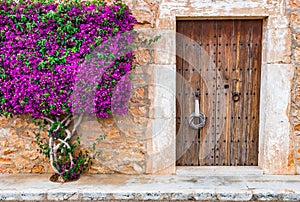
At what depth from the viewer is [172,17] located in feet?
12.1

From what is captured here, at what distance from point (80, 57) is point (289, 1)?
2.48 meters

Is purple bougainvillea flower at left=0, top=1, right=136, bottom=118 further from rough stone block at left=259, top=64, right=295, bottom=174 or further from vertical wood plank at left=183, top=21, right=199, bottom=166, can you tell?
rough stone block at left=259, top=64, right=295, bottom=174

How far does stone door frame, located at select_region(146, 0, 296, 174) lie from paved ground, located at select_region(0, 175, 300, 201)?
0.31 m

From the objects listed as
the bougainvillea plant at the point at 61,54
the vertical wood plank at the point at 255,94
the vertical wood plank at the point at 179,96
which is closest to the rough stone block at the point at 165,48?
the vertical wood plank at the point at 179,96

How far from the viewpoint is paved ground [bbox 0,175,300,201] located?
11.0ft

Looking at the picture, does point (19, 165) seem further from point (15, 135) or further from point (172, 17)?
point (172, 17)

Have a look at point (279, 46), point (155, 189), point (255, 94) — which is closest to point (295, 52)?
point (279, 46)

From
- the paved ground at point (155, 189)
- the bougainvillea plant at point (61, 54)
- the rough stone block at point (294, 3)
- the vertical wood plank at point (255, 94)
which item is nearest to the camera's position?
the paved ground at point (155, 189)

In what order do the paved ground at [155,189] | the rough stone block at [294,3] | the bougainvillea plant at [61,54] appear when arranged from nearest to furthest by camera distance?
1. the paved ground at [155,189]
2. the bougainvillea plant at [61,54]
3. the rough stone block at [294,3]

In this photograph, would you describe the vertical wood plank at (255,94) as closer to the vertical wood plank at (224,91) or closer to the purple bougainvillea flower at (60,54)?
the vertical wood plank at (224,91)

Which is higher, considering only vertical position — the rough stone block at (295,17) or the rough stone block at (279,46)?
the rough stone block at (295,17)

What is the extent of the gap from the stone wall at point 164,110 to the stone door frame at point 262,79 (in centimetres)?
1

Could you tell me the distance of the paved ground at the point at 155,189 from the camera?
334 cm

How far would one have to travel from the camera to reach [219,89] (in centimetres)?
399
